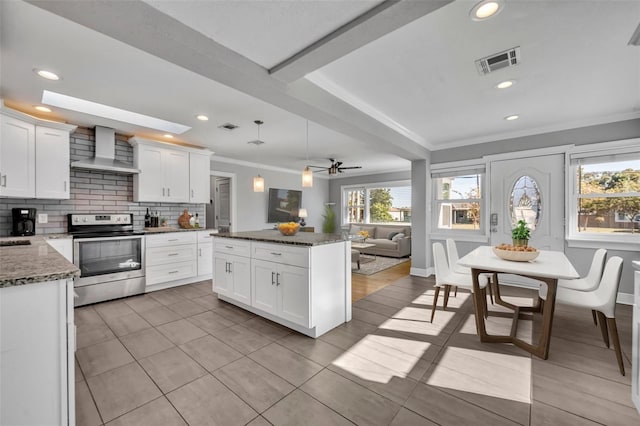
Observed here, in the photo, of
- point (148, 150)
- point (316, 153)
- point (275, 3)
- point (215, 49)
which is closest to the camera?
point (275, 3)

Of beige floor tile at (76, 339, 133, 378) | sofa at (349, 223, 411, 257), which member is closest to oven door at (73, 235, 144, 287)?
beige floor tile at (76, 339, 133, 378)

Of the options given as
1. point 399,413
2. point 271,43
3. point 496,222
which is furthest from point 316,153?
point 399,413

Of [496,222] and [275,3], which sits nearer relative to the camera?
[275,3]

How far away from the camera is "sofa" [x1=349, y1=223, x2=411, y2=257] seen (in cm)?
691

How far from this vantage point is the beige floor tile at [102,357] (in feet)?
6.80

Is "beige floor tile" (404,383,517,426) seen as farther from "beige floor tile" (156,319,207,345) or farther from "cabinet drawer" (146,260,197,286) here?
"cabinet drawer" (146,260,197,286)

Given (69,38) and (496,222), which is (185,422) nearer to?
(69,38)

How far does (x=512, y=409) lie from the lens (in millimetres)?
1626

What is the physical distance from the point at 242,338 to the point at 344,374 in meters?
1.06

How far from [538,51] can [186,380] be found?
3578 mm

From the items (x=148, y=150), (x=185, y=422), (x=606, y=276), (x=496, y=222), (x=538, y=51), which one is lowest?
(x=185, y=422)

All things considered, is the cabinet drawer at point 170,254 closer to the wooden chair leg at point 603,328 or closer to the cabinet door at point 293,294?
the cabinet door at point 293,294

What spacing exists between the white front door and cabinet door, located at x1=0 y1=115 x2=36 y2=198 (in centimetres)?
628

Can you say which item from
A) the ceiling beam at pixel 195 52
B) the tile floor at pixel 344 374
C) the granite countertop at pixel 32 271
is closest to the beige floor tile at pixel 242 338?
the tile floor at pixel 344 374
